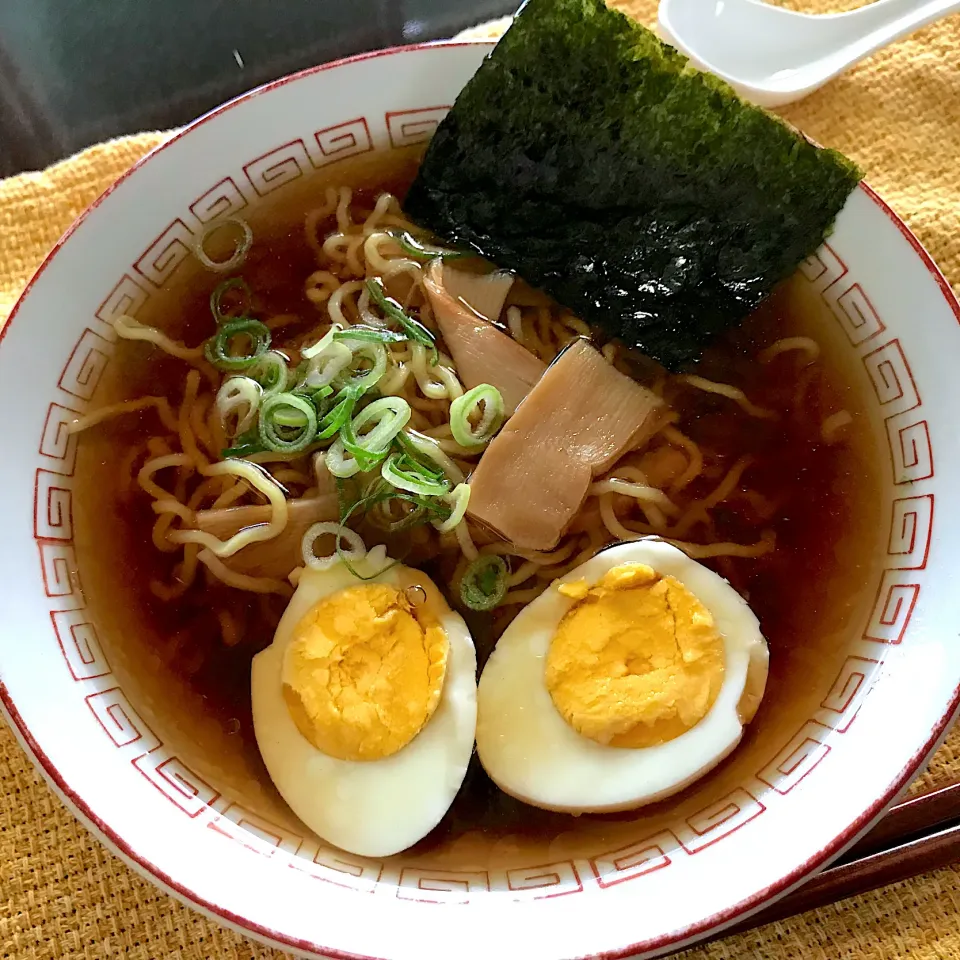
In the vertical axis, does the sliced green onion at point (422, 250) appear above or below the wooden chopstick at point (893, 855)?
above

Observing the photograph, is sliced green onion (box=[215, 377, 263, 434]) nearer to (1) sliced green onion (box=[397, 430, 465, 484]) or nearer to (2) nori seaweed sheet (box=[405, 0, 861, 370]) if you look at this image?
(1) sliced green onion (box=[397, 430, 465, 484])

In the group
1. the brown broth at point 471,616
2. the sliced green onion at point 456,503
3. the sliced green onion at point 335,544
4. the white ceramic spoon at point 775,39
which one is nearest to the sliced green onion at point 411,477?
the sliced green onion at point 456,503

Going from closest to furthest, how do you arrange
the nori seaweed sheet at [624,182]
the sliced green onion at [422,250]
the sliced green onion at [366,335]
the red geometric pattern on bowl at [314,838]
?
1. the red geometric pattern on bowl at [314,838]
2. the nori seaweed sheet at [624,182]
3. the sliced green onion at [366,335]
4. the sliced green onion at [422,250]

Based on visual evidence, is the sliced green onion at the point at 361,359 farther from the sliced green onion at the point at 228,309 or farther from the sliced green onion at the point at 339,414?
the sliced green onion at the point at 228,309

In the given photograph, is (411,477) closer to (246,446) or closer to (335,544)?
(335,544)

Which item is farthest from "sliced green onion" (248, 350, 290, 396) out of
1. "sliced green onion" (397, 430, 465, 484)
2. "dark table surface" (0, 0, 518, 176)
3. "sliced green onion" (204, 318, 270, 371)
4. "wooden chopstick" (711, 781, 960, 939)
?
"wooden chopstick" (711, 781, 960, 939)

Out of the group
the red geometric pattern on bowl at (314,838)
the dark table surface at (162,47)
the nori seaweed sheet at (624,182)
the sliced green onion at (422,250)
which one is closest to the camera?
the red geometric pattern on bowl at (314,838)
